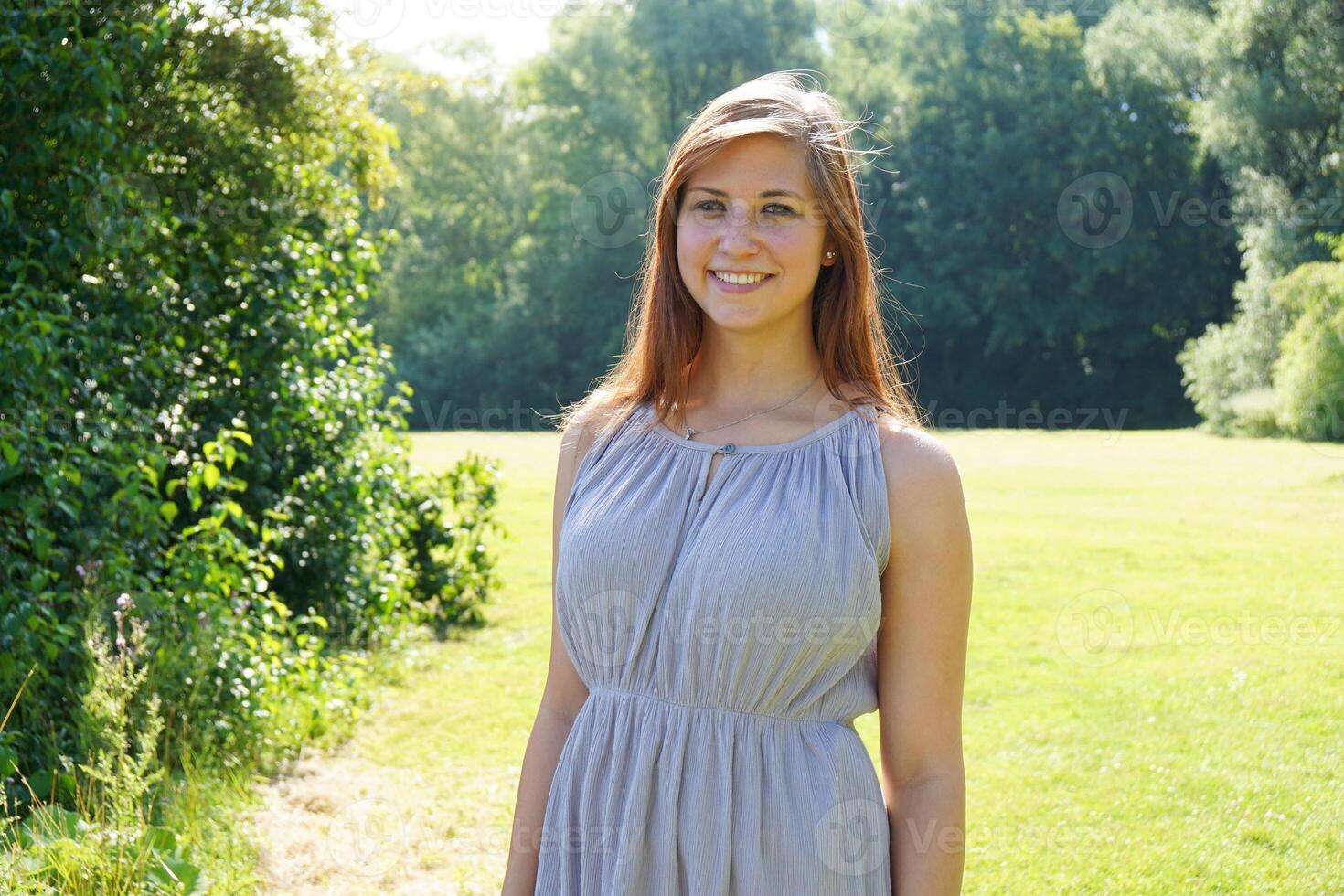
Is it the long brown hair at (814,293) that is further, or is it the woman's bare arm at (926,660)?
the long brown hair at (814,293)

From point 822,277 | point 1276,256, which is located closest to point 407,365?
point 1276,256

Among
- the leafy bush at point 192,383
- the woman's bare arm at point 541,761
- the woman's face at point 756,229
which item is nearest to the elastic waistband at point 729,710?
the woman's bare arm at point 541,761

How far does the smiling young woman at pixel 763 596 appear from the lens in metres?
1.82

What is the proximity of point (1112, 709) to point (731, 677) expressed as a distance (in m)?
5.25

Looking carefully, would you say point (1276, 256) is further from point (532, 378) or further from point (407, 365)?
point (407, 365)

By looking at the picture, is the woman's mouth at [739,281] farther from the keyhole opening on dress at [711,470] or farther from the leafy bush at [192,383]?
the leafy bush at [192,383]

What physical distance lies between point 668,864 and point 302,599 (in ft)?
19.2

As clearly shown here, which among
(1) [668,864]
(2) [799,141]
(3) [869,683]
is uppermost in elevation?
(2) [799,141]

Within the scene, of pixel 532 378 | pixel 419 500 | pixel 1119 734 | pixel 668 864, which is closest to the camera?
pixel 668 864

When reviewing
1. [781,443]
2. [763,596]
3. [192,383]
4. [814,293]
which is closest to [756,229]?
[814,293]

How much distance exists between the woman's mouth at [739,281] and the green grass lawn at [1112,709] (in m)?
3.22

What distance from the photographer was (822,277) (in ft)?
6.91

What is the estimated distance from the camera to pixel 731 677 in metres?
1.85

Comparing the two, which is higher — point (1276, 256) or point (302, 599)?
point (1276, 256)
